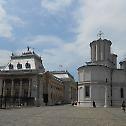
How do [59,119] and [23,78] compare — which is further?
[23,78]

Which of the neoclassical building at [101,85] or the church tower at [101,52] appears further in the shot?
the church tower at [101,52]

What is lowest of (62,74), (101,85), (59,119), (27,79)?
(59,119)

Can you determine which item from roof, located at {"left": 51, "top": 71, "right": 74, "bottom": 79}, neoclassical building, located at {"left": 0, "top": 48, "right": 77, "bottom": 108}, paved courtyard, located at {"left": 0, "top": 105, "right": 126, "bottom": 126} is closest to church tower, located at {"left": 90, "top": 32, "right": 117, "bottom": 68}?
neoclassical building, located at {"left": 0, "top": 48, "right": 77, "bottom": 108}

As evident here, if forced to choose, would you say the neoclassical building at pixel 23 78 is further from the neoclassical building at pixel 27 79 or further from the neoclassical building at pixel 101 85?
the neoclassical building at pixel 101 85

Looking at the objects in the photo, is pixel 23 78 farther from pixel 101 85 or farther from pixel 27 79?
pixel 101 85

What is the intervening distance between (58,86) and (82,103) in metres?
51.0

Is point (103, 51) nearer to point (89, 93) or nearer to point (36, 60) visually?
point (89, 93)

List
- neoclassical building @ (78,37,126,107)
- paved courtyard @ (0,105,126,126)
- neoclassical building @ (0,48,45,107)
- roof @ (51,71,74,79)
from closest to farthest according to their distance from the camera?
1. paved courtyard @ (0,105,126,126)
2. neoclassical building @ (78,37,126,107)
3. neoclassical building @ (0,48,45,107)
4. roof @ (51,71,74,79)

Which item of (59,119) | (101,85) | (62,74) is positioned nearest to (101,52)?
(101,85)

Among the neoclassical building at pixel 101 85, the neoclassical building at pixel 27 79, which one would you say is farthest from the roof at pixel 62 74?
the neoclassical building at pixel 101 85

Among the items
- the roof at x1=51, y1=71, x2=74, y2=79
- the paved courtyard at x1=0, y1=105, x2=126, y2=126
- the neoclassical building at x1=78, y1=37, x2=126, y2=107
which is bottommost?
the paved courtyard at x1=0, y1=105, x2=126, y2=126

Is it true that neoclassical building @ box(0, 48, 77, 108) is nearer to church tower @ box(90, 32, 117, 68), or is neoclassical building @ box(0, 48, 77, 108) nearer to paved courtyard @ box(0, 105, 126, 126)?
church tower @ box(90, 32, 117, 68)

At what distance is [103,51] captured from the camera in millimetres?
68812

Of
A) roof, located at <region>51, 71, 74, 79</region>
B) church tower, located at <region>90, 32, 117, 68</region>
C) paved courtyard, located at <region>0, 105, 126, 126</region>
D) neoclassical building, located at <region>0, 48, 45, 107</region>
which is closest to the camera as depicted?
paved courtyard, located at <region>0, 105, 126, 126</region>
